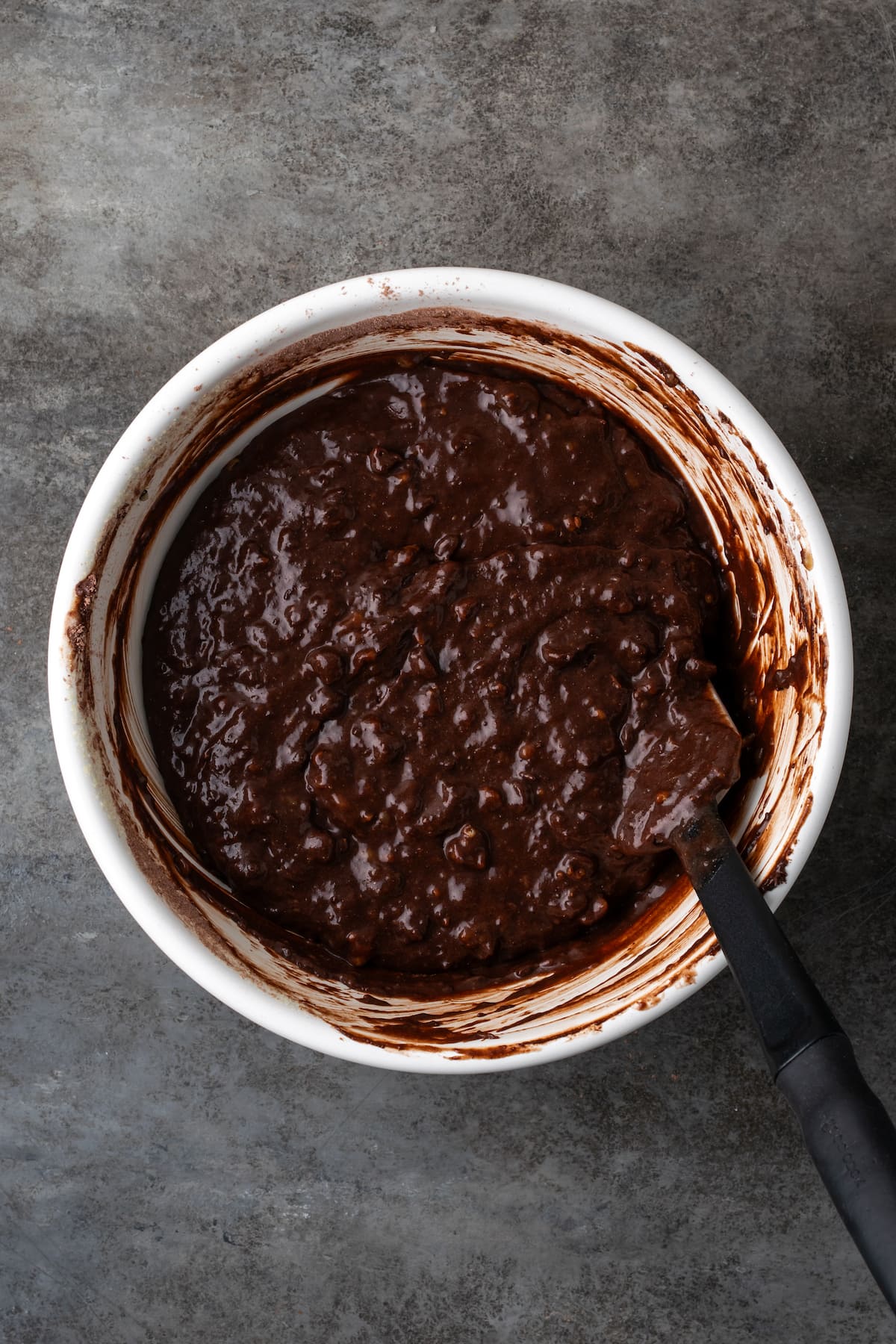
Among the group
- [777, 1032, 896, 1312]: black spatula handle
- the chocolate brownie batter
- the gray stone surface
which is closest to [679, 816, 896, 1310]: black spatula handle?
[777, 1032, 896, 1312]: black spatula handle

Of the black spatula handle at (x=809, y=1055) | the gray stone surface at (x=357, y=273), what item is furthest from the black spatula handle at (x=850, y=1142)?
the gray stone surface at (x=357, y=273)

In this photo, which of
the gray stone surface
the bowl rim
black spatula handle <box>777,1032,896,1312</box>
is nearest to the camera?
black spatula handle <box>777,1032,896,1312</box>

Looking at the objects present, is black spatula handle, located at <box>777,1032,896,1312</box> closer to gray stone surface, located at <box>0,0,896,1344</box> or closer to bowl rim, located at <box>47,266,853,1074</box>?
bowl rim, located at <box>47,266,853,1074</box>

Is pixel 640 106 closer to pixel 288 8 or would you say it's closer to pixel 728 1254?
pixel 288 8

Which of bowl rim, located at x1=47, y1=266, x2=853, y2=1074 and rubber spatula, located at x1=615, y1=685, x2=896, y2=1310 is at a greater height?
bowl rim, located at x1=47, y1=266, x2=853, y2=1074

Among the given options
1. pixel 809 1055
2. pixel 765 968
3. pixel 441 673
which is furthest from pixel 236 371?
pixel 809 1055

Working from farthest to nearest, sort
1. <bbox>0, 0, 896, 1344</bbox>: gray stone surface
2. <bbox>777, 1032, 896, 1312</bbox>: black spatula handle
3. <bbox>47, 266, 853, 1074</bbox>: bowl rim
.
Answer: <bbox>0, 0, 896, 1344</bbox>: gray stone surface → <bbox>47, 266, 853, 1074</bbox>: bowl rim → <bbox>777, 1032, 896, 1312</bbox>: black spatula handle

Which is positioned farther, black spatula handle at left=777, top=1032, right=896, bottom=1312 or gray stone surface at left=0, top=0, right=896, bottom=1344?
gray stone surface at left=0, top=0, right=896, bottom=1344

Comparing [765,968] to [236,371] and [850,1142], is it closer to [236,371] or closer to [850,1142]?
[850,1142]

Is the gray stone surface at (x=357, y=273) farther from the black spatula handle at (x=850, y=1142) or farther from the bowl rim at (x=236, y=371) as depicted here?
the black spatula handle at (x=850, y=1142)

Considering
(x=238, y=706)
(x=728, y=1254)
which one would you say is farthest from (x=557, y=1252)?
(x=238, y=706)
